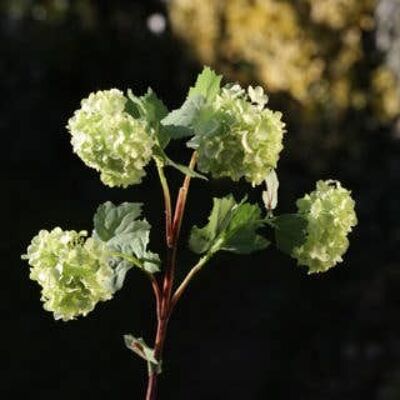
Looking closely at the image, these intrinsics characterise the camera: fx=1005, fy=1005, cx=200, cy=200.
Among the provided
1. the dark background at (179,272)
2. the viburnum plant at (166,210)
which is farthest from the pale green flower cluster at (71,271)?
the dark background at (179,272)

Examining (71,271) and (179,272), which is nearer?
(71,271)

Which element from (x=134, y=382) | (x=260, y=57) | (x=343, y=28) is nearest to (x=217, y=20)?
(x=260, y=57)

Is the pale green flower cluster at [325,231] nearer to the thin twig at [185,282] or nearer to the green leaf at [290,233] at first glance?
the green leaf at [290,233]

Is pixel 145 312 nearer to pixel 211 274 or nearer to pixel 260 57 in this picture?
pixel 211 274

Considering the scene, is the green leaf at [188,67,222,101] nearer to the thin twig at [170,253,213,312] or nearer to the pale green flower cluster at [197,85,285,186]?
the pale green flower cluster at [197,85,285,186]

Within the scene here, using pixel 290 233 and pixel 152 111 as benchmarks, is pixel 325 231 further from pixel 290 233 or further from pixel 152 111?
pixel 152 111

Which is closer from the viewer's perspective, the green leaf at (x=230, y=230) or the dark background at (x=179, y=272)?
the green leaf at (x=230, y=230)

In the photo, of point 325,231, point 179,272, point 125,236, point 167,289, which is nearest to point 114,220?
point 125,236
